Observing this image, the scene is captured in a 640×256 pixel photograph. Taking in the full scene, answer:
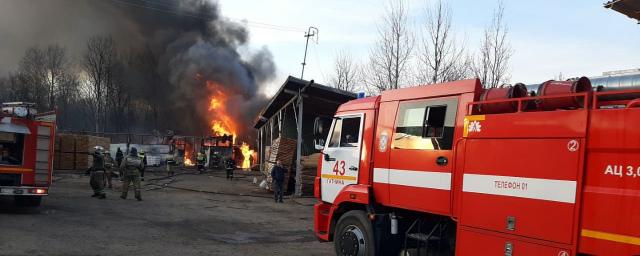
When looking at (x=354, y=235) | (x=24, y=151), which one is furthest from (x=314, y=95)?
(x=354, y=235)

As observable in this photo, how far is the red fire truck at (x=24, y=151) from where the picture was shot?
10.4 metres

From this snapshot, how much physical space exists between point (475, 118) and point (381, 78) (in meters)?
17.6

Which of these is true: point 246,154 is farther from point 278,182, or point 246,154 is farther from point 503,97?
point 503,97

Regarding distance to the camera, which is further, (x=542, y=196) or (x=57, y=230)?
(x=57, y=230)

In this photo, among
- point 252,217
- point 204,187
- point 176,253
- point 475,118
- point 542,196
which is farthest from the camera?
point 204,187

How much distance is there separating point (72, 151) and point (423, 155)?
2593cm

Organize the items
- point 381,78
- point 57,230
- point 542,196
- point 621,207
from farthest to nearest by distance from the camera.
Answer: point 381,78 → point 57,230 → point 542,196 → point 621,207

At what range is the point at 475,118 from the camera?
550 cm

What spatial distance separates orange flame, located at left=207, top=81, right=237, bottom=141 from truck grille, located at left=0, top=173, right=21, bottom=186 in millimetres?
31048

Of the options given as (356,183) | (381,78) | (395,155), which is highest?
(381,78)

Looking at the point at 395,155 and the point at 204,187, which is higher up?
the point at 395,155

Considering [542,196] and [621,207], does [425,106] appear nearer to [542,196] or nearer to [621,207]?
[542,196]

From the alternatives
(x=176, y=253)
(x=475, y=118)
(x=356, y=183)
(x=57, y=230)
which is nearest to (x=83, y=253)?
(x=176, y=253)

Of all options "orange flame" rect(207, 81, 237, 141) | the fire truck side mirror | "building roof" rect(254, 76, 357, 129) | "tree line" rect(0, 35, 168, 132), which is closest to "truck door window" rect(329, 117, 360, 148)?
the fire truck side mirror
